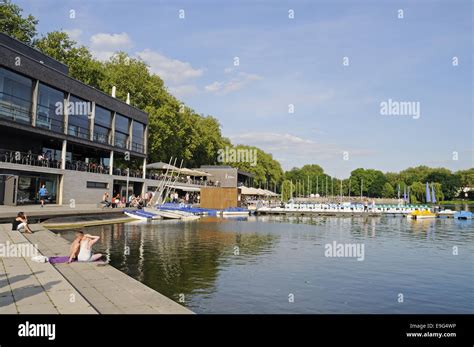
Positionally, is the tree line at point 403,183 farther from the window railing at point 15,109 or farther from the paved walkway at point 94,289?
the paved walkway at point 94,289

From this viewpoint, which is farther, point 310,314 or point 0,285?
point 310,314

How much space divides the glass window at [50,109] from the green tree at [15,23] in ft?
72.3

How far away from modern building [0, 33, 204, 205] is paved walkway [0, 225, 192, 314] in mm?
22068

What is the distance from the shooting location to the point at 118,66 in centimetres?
6788

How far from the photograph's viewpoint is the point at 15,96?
33.3 metres

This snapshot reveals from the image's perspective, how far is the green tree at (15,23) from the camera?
2104 inches

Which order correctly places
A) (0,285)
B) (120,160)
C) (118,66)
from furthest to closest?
(118,66)
(120,160)
(0,285)

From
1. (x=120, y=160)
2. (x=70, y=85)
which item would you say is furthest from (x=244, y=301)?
(x=120, y=160)

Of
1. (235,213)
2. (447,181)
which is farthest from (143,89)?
(447,181)

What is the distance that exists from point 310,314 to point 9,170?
29.8 meters

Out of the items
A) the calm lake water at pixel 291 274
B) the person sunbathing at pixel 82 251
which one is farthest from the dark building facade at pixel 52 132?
the person sunbathing at pixel 82 251

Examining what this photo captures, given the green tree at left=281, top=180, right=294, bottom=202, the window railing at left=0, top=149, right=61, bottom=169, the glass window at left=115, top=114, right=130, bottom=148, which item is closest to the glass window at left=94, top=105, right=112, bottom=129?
the glass window at left=115, top=114, right=130, bottom=148
